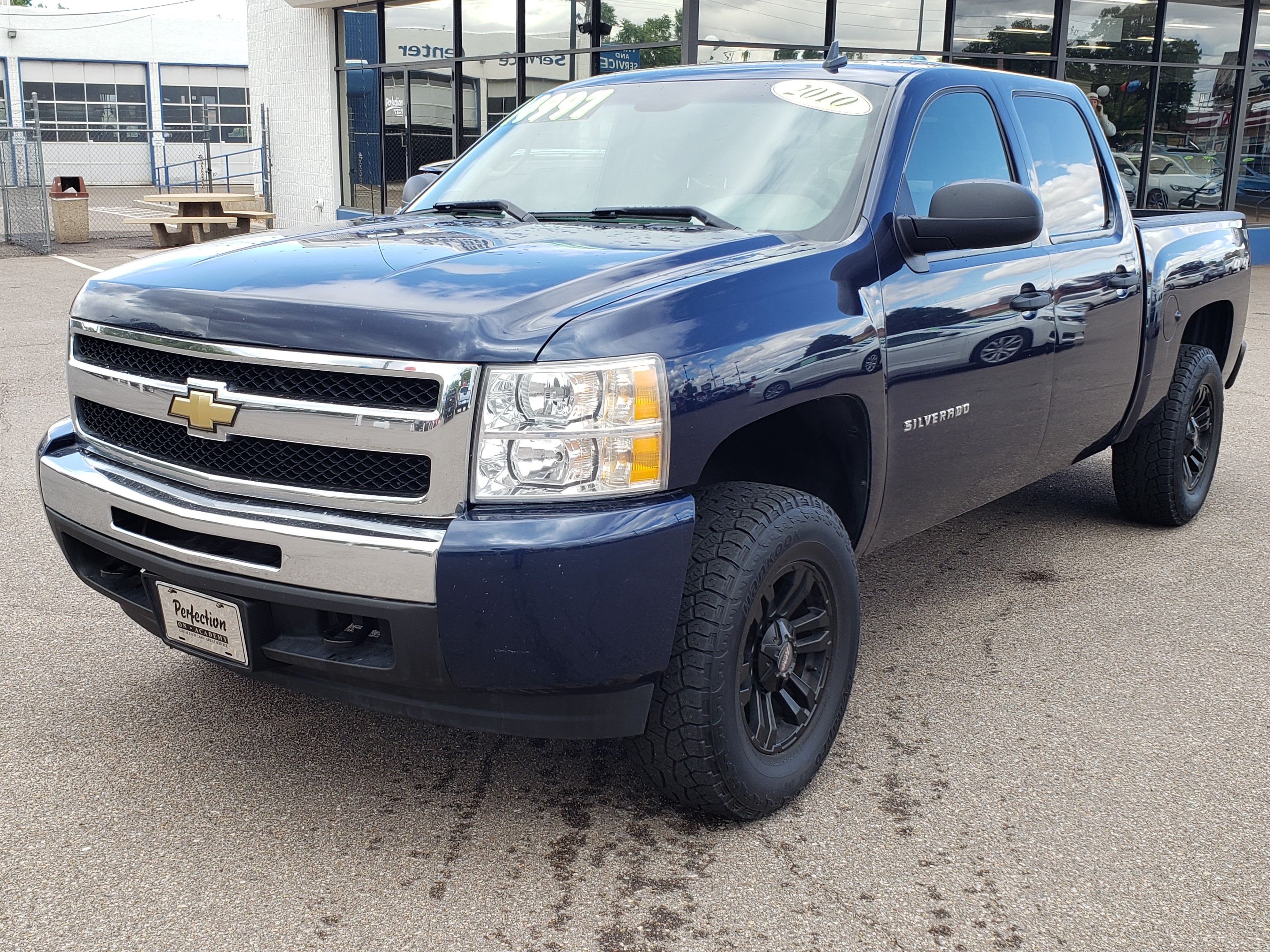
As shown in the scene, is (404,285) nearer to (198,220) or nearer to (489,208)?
(489,208)

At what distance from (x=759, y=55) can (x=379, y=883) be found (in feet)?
44.7

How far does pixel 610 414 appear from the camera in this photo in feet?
8.26

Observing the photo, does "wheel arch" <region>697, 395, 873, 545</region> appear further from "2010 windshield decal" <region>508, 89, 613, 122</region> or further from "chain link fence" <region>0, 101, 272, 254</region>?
"chain link fence" <region>0, 101, 272, 254</region>

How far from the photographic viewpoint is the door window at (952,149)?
3643mm

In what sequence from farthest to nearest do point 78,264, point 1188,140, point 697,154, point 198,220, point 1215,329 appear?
1. point 198,220
2. point 1188,140
3. point 78,264
4. point 1215,329
5. point 697,154

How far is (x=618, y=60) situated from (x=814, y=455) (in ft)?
42.7

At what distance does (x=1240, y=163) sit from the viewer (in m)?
18.3

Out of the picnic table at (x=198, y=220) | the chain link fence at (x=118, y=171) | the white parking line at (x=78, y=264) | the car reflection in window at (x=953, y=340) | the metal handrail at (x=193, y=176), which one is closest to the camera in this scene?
the car reflection in window at (x=953, y=340)

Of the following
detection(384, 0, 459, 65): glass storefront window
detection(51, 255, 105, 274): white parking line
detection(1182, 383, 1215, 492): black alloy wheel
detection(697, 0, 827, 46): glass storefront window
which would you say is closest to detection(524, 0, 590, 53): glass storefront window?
detection(384, 0, 459, 65): glass storefront window

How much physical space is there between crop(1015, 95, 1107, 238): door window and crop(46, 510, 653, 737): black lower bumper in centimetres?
253

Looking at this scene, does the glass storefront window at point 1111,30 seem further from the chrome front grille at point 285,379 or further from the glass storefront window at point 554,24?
the chrome front grille at point 285,379

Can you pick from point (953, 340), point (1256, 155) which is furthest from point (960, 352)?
point (1256, 155)

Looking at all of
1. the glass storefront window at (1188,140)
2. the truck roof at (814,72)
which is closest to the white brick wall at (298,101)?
the glass storefront window at (1188,140)

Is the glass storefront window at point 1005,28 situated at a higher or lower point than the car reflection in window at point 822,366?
higher
